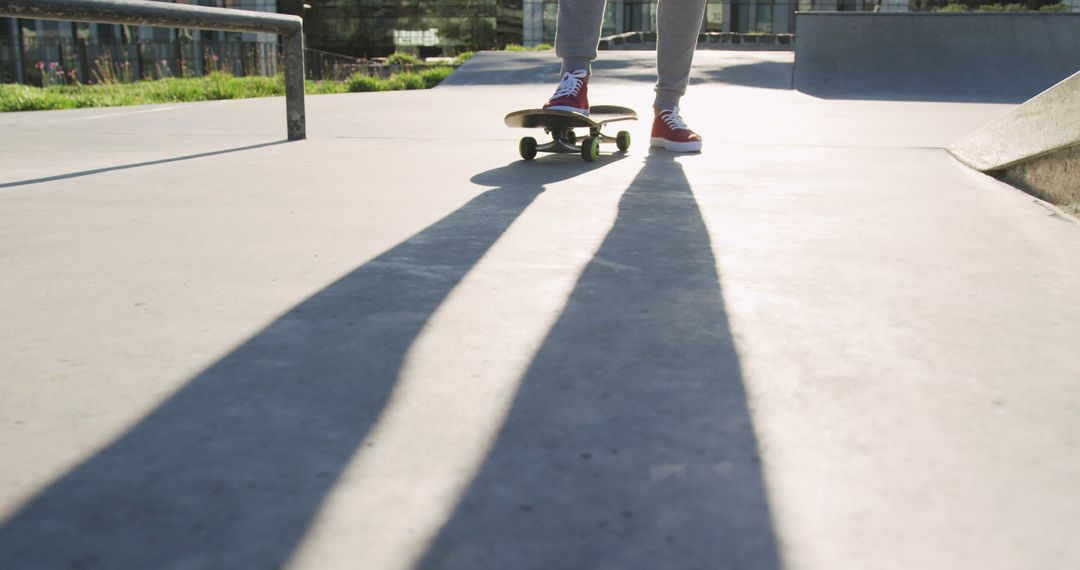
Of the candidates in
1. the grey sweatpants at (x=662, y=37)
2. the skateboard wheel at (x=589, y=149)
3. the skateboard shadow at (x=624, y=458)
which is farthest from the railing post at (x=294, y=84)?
the skateboard shadow at (x=624, y=458)

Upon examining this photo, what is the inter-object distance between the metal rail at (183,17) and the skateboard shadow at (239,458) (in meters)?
2.05

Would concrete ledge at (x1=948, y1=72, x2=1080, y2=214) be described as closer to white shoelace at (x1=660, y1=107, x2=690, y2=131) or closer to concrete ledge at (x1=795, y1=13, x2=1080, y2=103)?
white shoelace at (x1=660, y1=107, x2=690, y2=131)

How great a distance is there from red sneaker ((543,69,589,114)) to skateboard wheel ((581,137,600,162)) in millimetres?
120

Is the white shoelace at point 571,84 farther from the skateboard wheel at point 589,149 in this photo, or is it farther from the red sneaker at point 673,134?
the red sneaker at point 673,134

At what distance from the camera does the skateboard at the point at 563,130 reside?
11.0 feet

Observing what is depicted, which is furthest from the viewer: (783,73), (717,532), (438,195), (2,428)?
(783,73)

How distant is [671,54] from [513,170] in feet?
3.45

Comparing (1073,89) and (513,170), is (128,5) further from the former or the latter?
(1073,89)

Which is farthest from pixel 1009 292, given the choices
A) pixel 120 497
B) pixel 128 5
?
pixel 128 5

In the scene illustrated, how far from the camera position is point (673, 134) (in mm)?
3684

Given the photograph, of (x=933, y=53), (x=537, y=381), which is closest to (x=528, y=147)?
(x=537, y=381)

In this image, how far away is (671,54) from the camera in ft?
12.2

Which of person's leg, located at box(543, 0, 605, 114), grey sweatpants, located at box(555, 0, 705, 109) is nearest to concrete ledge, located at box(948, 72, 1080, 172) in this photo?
grey sweatpants, located at box(555, 0, 705, 109)

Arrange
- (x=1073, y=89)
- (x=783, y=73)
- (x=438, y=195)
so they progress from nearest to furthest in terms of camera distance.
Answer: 1. (x=1073, y=89)
2. (x=438, y=195)
3. (x=783, y=73)
